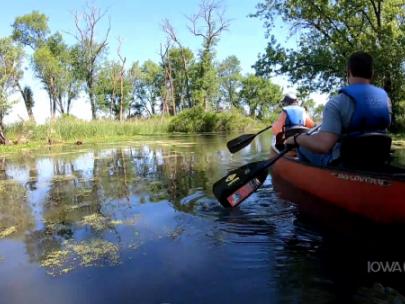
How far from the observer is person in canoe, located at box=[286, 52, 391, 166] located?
14.0 feet

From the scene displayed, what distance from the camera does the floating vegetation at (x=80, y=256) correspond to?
159 inches

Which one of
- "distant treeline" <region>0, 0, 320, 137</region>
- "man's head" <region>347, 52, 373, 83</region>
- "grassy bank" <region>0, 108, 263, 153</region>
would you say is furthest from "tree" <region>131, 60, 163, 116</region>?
"man's head" <region>347, 52, 373, 83</region>

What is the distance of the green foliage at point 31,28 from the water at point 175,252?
46.0 metres

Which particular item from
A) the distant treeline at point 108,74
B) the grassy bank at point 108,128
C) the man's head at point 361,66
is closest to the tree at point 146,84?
the distant treeline at point 108,74

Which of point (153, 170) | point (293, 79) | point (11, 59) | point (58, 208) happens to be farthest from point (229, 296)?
point (11, 59)

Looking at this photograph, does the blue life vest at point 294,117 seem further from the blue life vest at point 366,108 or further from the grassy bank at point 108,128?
the grassy bank at point 108,128

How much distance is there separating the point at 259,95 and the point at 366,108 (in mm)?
63079

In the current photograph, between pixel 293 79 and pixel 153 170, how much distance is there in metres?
11.1

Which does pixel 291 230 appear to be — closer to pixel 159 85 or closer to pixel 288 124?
pixel 288 124

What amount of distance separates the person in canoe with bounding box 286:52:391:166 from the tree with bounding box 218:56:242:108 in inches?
2528

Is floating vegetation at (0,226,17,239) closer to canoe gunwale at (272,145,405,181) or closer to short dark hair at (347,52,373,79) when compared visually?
canoe gunwale at (272,145,405,181)

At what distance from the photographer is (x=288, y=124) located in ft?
25.7

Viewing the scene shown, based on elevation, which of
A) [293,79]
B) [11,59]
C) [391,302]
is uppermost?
[11,59]

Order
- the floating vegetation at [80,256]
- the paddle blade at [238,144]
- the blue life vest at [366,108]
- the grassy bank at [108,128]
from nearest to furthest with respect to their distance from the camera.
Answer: the floating vegetation at [80,256]
the blue life vest at [366,108]
the paddle blade at [238,144]
the grassy bank at [108,128]
